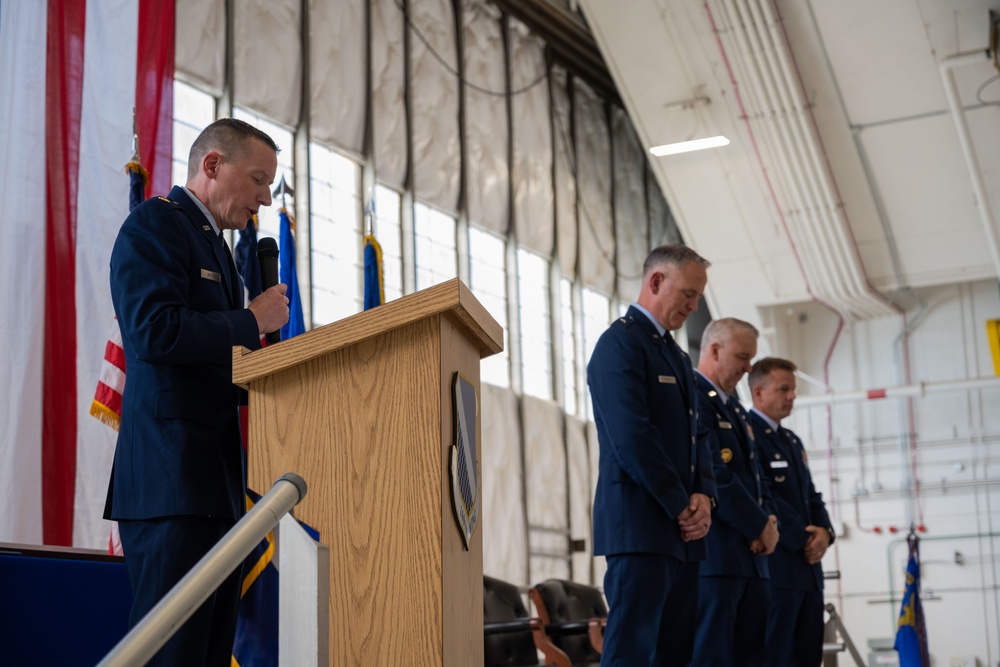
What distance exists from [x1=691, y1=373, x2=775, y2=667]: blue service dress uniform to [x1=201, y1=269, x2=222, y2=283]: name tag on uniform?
217 cm

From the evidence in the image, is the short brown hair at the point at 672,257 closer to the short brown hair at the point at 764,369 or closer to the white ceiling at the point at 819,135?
the short brown hair at the point at 764,369

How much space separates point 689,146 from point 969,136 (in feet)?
6.81

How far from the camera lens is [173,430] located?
6.82 feet

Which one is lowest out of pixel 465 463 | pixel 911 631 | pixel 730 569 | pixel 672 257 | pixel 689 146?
pixel 911 631

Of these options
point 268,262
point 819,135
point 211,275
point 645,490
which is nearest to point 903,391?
point 819,135

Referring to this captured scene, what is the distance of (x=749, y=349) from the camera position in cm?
478

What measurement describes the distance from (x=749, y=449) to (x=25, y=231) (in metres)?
2.97

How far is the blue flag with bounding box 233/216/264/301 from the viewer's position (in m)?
Result: 4.83

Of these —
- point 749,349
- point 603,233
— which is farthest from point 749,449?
point 603,233

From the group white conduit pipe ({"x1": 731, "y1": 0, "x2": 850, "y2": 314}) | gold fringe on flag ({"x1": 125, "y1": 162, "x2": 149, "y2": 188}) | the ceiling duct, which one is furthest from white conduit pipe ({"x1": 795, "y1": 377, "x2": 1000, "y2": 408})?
gold fringe on flag ({"x1": 125, "y1": 162, "x2": 149, "y2": 188})

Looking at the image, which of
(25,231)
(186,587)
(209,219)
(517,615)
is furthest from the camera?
(517,615)

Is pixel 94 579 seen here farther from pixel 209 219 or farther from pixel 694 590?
pixel 694 590

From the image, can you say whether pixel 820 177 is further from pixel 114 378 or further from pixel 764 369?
pixel 114 378

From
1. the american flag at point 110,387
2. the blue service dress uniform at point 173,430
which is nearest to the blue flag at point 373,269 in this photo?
the american flag at point 110,387
